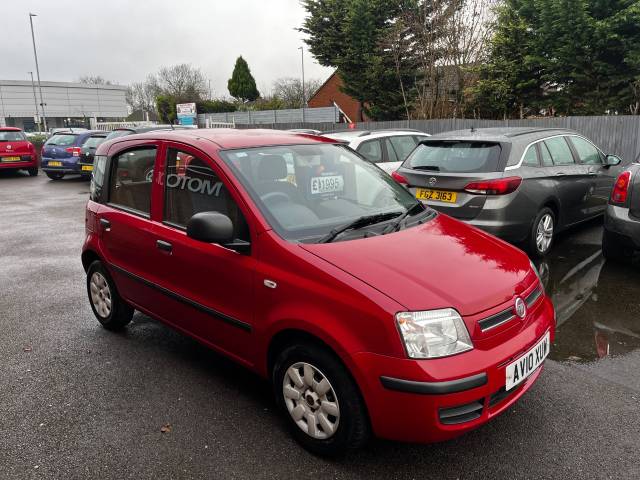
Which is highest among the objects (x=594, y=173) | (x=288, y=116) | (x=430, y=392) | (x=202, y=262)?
(x=288, y=116)

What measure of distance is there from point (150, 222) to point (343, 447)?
2.12 metres

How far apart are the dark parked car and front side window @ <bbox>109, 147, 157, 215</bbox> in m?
4.69

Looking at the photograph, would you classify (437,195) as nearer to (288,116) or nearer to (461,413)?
(461,413)

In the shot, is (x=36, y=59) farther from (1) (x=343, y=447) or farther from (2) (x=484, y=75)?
(1) (x=343, y=447)

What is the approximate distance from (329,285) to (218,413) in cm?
129

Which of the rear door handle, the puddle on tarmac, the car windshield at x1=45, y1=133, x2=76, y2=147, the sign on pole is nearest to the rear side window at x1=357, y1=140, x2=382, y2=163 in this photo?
the puddle on tarmac

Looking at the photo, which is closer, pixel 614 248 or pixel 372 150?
pixel 614 248

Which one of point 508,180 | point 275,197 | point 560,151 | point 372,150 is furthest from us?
point 372,150

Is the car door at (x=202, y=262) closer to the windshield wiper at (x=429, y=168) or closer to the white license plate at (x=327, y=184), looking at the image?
the white license plate at (x=327, y=184)

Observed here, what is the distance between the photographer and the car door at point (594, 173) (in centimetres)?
709

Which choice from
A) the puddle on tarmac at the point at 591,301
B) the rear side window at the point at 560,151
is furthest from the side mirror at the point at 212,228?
the rear side window at the point at 560,151

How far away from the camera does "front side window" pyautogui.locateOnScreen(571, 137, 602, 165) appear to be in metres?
7.09

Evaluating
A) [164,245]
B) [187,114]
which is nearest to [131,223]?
[164,245]

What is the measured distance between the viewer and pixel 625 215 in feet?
17.9
